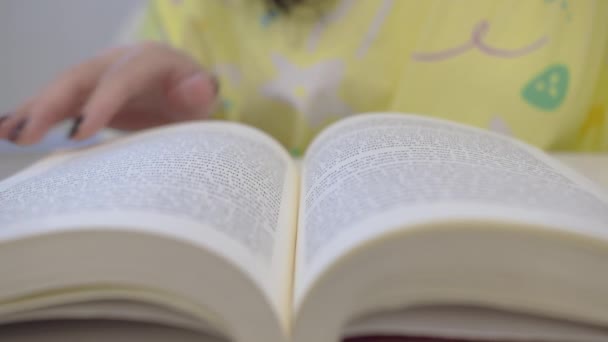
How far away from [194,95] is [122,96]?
11 centimetres

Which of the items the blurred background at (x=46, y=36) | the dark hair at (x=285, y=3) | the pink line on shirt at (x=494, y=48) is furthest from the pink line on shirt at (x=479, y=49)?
the blurred background at (x=46, y=36)

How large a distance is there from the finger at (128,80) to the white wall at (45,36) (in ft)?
1.80

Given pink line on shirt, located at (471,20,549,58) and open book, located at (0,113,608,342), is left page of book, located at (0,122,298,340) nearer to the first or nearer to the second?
open book, located at (0,113,608,342)

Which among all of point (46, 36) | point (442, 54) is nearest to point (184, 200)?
point (442, 54)

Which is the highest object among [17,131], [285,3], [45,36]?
[45,36]

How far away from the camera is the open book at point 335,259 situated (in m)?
0.23

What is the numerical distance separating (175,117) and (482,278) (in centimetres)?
50

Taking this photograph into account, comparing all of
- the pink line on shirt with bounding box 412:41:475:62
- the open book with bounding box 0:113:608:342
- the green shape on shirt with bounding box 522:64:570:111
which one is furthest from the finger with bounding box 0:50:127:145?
the green shape on shirt with bounding box 522:64:570:111

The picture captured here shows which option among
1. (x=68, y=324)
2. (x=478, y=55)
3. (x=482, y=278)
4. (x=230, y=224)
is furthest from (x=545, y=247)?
(x=478, y=55)

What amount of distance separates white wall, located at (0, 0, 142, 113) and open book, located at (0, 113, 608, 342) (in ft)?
2.87

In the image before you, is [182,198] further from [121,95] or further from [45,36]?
[45,36]

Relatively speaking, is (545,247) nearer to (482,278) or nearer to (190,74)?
(482,278)

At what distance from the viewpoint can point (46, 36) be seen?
3.36ft

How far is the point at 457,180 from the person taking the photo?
0.91 ft
